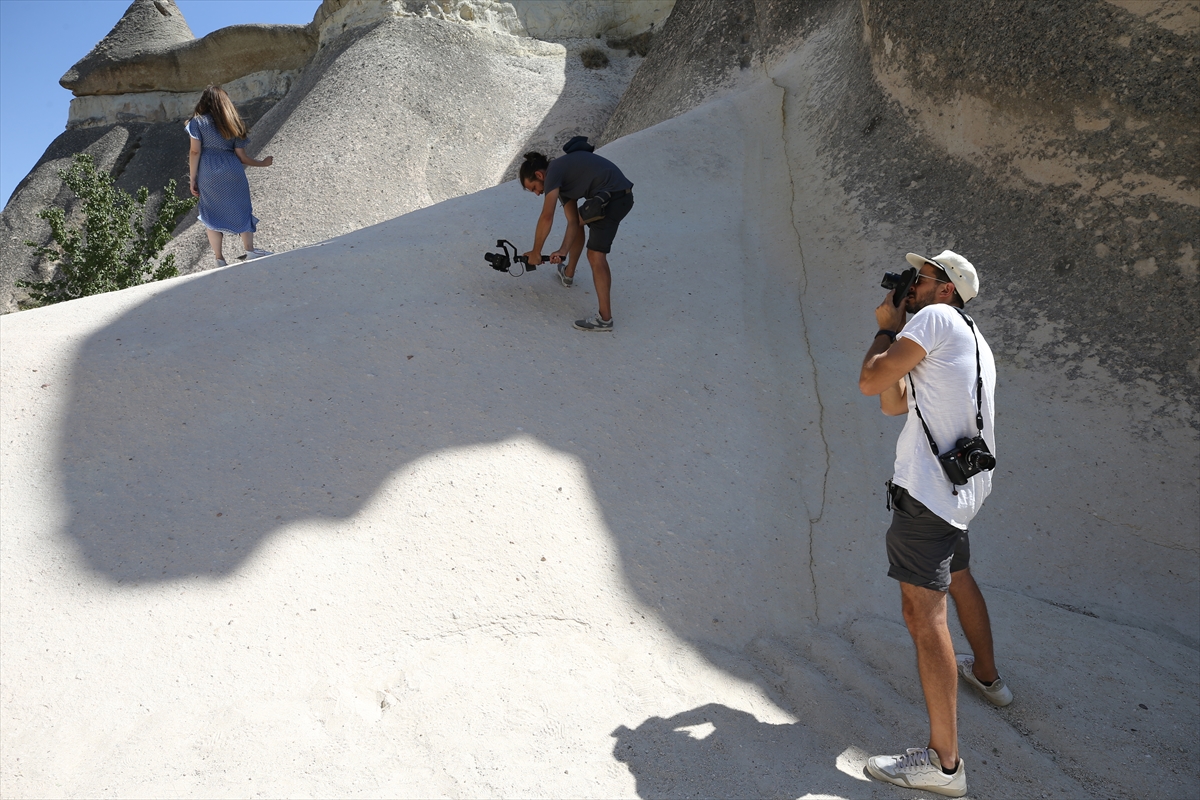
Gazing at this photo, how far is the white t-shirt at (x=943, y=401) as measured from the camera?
2.43 m

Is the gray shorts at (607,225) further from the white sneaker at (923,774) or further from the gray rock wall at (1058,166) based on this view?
the white sneaker at (923,774)

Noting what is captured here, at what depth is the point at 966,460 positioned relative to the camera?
7.91ft

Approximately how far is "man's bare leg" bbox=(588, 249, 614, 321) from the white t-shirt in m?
2.64

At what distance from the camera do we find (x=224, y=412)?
387cm

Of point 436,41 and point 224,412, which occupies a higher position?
point 436,41

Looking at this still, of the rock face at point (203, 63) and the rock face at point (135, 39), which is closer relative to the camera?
the rock face at point (203, 63)

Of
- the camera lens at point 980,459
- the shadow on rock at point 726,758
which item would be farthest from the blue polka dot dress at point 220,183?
the camera lens at point 980,459

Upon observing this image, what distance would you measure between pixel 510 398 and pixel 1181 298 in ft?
12.5

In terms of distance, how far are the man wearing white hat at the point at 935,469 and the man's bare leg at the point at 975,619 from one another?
404 mm

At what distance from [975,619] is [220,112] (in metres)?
5.74

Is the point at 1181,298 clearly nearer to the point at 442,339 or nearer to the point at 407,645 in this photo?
the point at 442,339

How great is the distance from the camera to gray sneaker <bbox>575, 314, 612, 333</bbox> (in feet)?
16.6

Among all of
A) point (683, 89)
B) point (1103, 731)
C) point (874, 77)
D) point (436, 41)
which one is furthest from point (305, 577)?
point (436, 41)

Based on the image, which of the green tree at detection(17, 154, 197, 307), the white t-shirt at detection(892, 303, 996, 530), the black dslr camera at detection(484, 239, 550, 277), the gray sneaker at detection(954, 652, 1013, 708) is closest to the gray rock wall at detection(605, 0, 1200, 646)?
the gray sneaker at detection(954, 652, 1013, 708)
